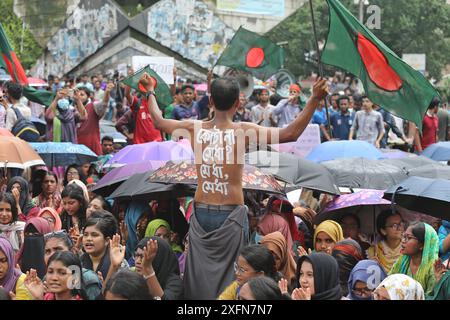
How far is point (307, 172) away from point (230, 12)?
3310 cm

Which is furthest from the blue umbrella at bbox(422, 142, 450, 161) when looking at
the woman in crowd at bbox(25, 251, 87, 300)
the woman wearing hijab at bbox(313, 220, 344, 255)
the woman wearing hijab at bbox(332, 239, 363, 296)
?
the woman in crowd at bbox(25, 251, 87, 300)

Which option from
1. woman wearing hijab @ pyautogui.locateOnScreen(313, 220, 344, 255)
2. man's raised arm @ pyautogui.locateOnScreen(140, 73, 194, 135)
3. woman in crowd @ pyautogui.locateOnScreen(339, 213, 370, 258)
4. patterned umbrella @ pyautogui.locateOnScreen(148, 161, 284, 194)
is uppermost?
man's raised arm @ pyautogui.locateOnScreen(140, 73, 194, 135)

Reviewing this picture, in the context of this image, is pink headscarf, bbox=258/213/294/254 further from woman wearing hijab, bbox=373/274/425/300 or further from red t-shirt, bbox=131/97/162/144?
red t-shirt, bbox=131/97/162/144

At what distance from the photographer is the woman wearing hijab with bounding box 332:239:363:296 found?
7.95m

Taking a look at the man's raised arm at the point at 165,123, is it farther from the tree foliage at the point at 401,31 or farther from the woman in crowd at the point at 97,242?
the tree foliage at the point at 401,31

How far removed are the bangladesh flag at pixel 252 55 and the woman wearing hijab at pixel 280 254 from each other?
7497 millimetres

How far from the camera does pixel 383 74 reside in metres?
8.53

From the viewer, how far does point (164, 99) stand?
1302cm

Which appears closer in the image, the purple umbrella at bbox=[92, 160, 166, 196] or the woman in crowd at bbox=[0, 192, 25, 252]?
the woman in crowd at bbox=[0, 192, 25, 252]

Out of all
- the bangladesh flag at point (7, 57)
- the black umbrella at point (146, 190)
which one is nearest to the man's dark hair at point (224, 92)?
the black umbrella at point (146, 190)

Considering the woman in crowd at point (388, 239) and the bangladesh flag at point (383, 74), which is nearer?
the bangladesh flag at point (383, 74)

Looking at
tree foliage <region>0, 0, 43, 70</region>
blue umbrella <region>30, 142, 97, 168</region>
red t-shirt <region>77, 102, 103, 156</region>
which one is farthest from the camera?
tree foliage <region>0, 0, 43, 70</region>

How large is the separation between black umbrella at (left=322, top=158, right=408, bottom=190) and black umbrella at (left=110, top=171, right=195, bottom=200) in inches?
75.5

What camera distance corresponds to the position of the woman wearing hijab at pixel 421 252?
7.78 meters
